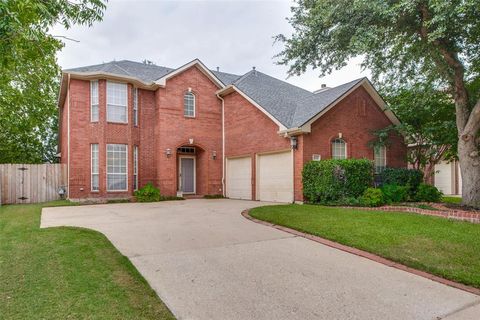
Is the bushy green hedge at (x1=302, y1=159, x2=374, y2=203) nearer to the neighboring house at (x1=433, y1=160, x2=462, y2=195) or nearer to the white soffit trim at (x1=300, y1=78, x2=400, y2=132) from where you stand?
the white soffit trim at (x1=300, y1=78, x2=400, y2=132)

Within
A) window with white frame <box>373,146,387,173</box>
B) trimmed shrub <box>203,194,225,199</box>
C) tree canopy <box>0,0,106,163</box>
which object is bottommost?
trimmed shrub <box>203,194,225,199</box>

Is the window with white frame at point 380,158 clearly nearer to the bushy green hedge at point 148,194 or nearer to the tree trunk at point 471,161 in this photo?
the tree trunk at point 471,161

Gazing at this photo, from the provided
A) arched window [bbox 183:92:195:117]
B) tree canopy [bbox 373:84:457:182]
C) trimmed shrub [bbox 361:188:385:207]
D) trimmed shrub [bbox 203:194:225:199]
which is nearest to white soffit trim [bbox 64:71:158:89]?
arched window [bbox 183:92:195:117]

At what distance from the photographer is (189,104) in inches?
632

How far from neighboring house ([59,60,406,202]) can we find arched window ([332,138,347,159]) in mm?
46

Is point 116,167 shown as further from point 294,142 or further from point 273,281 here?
point 273,281

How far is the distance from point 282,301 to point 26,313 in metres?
2.63

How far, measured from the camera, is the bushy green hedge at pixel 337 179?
35.8 feet

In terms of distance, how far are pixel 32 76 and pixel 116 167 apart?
7.77 meters

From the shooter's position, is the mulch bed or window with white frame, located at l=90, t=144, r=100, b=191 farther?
window with white frame, located at l=90, t=144, r=100, b=191

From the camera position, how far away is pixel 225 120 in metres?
16.7

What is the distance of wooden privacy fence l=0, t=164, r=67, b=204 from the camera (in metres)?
13.8

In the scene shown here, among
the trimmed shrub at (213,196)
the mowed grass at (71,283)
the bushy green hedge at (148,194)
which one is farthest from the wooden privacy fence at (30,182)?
the mowed grass at (71,283)

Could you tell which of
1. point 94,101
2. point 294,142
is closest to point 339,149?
point 294,142
